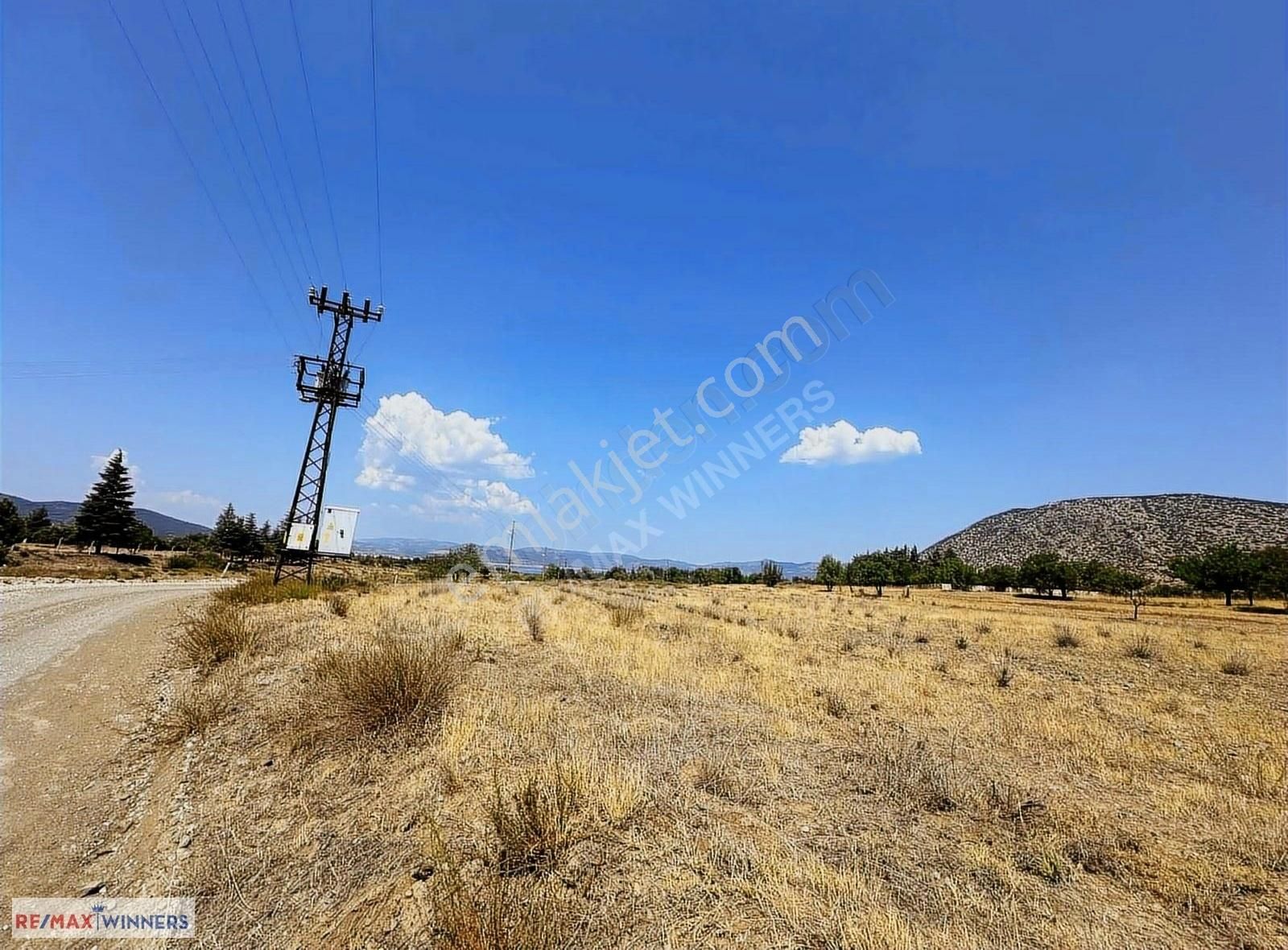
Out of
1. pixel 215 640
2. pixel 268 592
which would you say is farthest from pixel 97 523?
pixel 215 640

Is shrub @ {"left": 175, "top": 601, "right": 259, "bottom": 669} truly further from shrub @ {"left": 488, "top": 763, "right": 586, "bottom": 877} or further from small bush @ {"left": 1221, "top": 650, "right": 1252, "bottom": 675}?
small bush @ {"left": 1221, "top": 650, "right": 1252, "bottom": 675}

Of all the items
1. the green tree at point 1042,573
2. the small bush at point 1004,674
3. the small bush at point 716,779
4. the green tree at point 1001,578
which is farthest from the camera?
the green tree at point 1001,578

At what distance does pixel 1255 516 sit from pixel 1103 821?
119m

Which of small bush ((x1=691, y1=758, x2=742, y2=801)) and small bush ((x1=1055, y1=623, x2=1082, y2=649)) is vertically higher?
small bush ((x1=1055, y1=623, x2=1082, y2=649))

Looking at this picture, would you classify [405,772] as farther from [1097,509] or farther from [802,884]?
[1097,509]

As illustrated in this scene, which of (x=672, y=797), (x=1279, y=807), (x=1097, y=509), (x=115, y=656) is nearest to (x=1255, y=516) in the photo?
(x=1097, y=509)

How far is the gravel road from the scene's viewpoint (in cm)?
850

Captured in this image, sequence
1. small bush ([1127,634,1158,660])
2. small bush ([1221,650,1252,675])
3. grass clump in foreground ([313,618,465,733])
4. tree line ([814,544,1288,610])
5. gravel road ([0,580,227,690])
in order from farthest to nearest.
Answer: tree line ([814,544,1288,610]) → small bush ([1127,634,1158,660]) → small bush ([1221,650,1252,675]) → gravel road ([0,580,227,690]) → grass clump in foreground ([313,618,465,733])

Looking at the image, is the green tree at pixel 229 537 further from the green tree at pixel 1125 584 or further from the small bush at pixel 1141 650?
the green tree at pixel 1125 584

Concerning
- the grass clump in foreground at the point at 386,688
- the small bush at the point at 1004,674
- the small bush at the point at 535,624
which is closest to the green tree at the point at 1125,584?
the small bush at the point at 1004,674

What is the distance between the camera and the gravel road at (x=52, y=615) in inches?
335

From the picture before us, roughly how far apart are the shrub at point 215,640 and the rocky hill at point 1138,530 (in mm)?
95793

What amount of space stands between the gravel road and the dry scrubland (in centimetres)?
204

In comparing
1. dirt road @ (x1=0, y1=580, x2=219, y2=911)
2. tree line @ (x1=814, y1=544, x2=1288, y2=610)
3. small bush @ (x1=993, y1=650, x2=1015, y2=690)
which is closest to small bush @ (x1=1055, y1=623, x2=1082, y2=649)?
small bush @ (x1=993, y1=650, x2=1015, y2=690)
